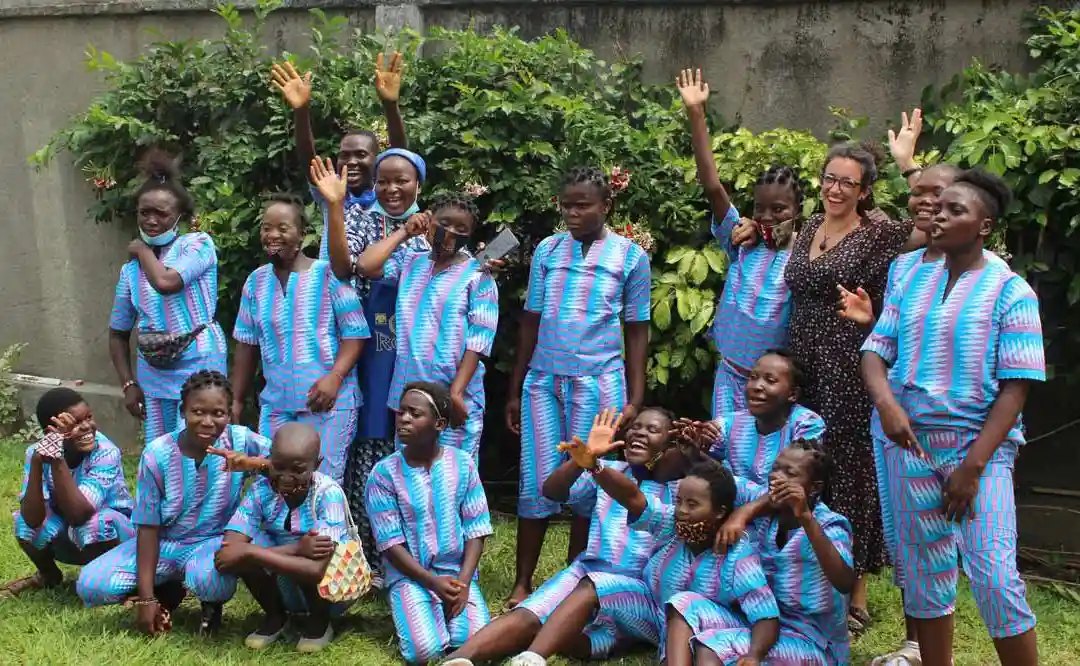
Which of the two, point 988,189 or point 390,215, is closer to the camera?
point 988,189

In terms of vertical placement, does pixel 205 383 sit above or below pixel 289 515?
above

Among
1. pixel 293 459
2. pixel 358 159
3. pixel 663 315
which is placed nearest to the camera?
pixel 293 459

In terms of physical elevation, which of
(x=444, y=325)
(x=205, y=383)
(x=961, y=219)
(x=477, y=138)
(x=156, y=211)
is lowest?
(x=205, y=383)

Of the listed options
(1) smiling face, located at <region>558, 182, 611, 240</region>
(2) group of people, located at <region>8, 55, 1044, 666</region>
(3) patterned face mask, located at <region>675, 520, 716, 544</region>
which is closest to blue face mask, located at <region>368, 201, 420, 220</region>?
(2) group of people, located at <region>8, 55, 1044, 666</region>

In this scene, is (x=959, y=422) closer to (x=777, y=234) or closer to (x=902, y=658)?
(x=902, y=658)

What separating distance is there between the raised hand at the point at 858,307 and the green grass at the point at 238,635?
129cm

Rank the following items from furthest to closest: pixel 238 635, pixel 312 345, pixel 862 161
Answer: pixel 312 345, pixel 238 635, pixel 862 161

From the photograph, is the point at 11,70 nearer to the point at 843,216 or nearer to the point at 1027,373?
the point at 843,216

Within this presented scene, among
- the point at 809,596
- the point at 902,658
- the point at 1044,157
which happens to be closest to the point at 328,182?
the point at 809,596

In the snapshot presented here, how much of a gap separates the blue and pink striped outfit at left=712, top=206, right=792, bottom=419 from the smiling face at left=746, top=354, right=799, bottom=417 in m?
0.26

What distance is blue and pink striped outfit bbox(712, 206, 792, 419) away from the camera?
4727 millimetres

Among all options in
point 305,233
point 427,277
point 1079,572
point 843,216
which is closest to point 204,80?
point 305,233

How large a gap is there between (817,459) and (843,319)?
0.67m

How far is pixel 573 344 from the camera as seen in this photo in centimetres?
485
